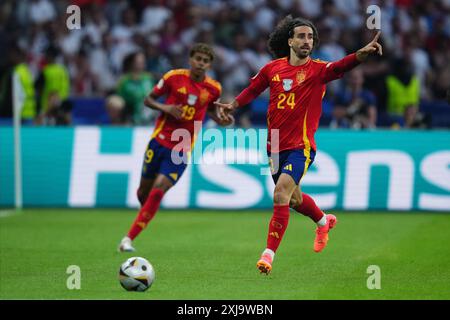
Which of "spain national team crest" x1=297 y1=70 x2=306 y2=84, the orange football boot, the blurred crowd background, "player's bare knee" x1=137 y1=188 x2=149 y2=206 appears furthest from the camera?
the blurred crowd background

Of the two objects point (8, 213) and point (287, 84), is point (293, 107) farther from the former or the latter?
point (8, 213)

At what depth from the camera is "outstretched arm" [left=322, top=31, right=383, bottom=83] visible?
10.1 metres

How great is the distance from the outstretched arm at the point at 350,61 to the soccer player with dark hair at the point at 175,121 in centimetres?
267

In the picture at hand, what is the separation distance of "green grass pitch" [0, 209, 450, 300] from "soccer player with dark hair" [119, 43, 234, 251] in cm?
80

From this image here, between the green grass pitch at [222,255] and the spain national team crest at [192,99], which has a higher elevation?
the spain national team crest at [192,99]

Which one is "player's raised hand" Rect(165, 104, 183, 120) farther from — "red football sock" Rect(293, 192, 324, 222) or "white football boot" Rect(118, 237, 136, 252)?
"red football sock" Rect(293, 192, 324, 222)

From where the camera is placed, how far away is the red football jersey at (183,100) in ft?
44.2

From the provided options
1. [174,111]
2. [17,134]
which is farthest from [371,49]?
[17,134]

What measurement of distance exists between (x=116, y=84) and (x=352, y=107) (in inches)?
205

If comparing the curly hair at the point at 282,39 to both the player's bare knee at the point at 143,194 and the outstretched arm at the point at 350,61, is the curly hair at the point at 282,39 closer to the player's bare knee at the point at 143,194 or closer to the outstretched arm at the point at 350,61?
the outstretched arm at the point at 350,61

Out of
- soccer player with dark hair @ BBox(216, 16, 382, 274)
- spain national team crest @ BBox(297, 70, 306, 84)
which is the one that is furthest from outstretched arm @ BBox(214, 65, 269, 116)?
spain national team crest @ BBox(297, 70, 306, 84)

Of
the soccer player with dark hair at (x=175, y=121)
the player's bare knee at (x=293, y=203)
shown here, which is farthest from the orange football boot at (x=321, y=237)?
the soccer player with dark hair at (x=175, y=121)

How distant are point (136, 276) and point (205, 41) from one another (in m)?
12.1
